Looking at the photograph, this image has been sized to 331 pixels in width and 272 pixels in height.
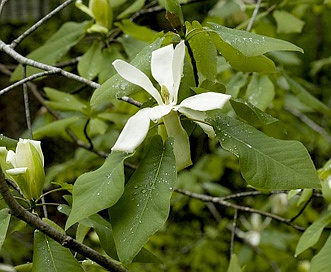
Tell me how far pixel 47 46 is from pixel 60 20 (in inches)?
59.6

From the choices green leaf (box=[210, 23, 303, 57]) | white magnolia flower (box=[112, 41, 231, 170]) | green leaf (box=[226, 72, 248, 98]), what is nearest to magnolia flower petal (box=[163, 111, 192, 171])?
white magnolia flower (box=[112, 41, 231, 170])

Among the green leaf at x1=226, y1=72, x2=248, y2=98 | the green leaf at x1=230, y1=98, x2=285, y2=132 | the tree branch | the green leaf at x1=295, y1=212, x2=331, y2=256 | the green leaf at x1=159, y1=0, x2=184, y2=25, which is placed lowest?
the green leaf at x1=295, y1=212, x2=331, y2=256

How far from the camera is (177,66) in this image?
0.66 m

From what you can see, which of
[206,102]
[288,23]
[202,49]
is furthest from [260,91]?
[206,102]

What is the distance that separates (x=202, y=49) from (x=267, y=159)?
18cm

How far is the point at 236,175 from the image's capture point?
10.4 feet

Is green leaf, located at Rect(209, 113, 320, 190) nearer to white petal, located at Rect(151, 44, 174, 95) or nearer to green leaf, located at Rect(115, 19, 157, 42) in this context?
white petal, located at Rect(151, 44, 174, 95)

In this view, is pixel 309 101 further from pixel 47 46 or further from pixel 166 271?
pixel 166 271

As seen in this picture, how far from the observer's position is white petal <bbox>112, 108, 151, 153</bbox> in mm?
622

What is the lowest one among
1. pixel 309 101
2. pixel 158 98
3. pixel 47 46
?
pixel 309 101

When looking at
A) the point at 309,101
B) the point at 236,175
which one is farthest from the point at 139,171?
the point at 236,175

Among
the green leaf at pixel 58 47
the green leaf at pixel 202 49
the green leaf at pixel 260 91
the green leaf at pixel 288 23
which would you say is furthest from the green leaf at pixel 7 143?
the green leaf at pixel 288 23

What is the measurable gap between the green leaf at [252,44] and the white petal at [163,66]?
7cm

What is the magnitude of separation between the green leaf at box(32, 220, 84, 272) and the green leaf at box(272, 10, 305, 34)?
36.6 inches
